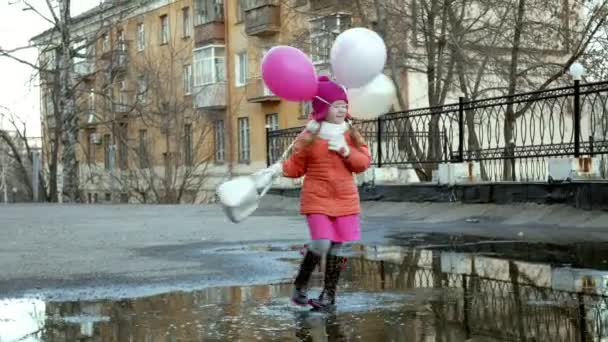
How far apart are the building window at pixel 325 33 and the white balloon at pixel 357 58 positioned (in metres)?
16.3

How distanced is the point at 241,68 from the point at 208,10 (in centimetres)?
386

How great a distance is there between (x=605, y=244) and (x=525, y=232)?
1.81m

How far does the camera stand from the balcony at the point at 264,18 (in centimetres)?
3750

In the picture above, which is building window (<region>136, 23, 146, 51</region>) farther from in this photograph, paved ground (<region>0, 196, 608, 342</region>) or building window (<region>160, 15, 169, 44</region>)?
paved ground (<region>0, 196, 608, 342</region>)

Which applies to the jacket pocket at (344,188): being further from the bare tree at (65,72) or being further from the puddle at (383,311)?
the bare tree at (65,72)

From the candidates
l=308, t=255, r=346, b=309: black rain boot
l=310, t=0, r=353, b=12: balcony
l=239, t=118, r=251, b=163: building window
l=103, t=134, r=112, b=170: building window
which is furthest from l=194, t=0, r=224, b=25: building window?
l=308, t=255, r=346, b=309: black rain boot

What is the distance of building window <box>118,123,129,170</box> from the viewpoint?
35.6 meters

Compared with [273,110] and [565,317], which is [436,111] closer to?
[565,317]

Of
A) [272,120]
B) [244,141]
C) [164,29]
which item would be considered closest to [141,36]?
[164,29]

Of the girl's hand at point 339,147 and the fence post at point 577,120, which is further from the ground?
the fence post at point 577,120

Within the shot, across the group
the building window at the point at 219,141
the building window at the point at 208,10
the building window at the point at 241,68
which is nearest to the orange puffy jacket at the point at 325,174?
the building window at the point at 241,68

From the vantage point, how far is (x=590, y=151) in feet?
37.8

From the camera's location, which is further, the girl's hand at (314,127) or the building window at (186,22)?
the building window at (186,22)

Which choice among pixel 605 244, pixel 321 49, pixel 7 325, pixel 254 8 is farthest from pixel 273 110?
pixel 7 325
